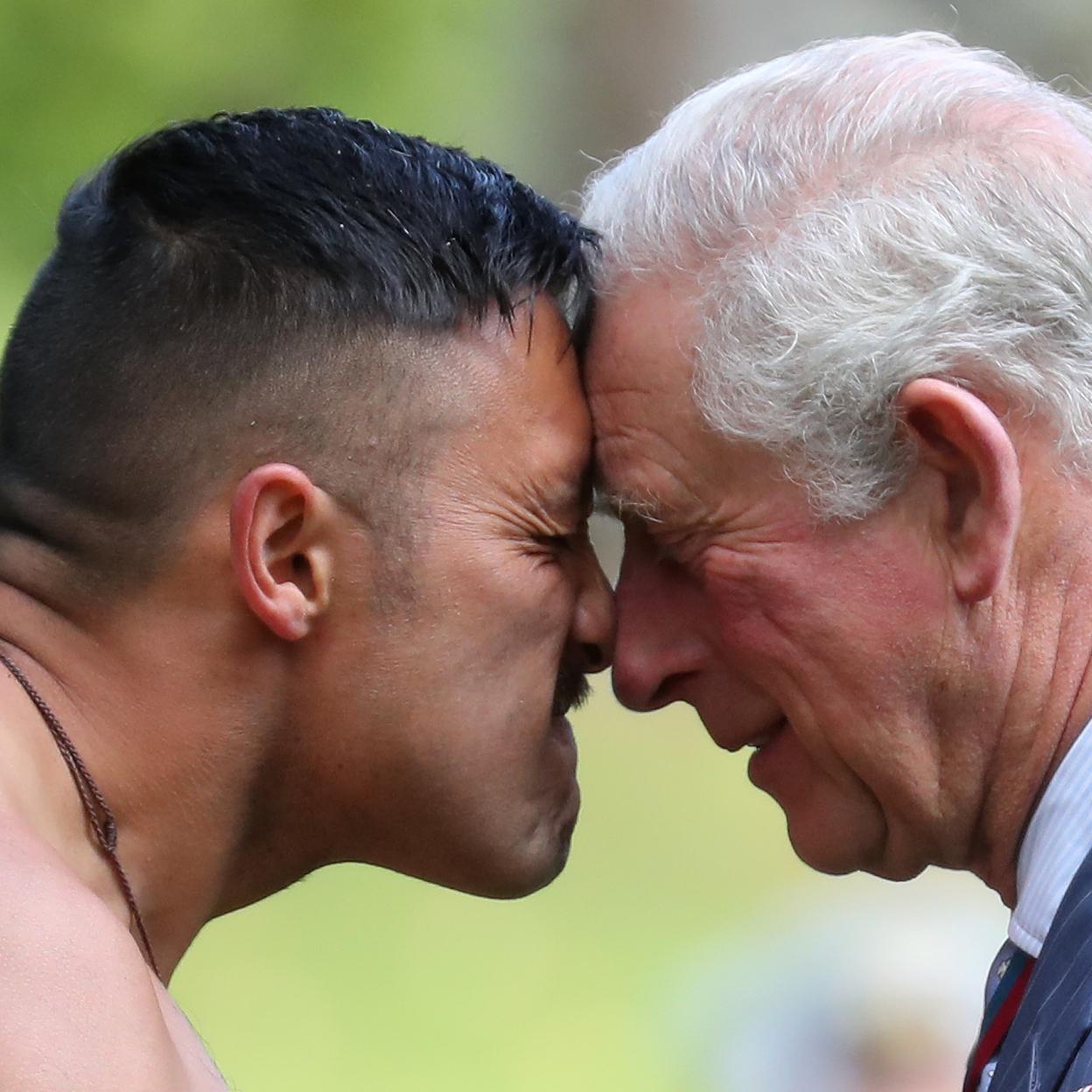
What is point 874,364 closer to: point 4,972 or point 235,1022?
point 4,972

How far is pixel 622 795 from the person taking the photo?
598 centimetres

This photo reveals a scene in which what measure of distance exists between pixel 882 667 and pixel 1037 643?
167 mm

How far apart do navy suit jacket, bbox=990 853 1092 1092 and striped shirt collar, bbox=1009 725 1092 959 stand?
0.05 meters


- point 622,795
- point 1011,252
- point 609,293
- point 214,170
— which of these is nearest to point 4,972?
point 214,170

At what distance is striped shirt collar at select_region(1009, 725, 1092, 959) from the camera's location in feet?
5.26

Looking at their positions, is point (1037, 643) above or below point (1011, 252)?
below

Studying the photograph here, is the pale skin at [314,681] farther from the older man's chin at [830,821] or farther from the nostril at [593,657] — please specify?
the older man's chin at [830,821]

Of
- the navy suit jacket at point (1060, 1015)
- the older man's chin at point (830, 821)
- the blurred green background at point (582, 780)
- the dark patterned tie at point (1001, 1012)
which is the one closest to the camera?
the navy suit jacket at point (1060, 1015)

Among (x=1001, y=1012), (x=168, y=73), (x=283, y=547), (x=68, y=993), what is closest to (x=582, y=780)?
(x=168, y=73)

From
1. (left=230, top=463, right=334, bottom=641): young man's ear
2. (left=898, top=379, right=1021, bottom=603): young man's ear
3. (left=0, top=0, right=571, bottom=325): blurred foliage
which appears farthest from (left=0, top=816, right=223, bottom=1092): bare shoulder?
(left=0, top=0, right=571, bottom=325): blurred foliage

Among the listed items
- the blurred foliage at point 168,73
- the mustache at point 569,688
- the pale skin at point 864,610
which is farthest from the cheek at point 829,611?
the blurred foliage at point 168,73

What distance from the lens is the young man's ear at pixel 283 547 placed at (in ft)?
5.40

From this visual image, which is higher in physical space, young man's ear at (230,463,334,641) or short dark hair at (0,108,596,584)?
short dark hair at (0,108,596,584)

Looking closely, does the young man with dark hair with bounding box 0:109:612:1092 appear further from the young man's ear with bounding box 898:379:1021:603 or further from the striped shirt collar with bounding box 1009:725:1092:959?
the striped shirt collar with bounding box 1009:725:1092:959
